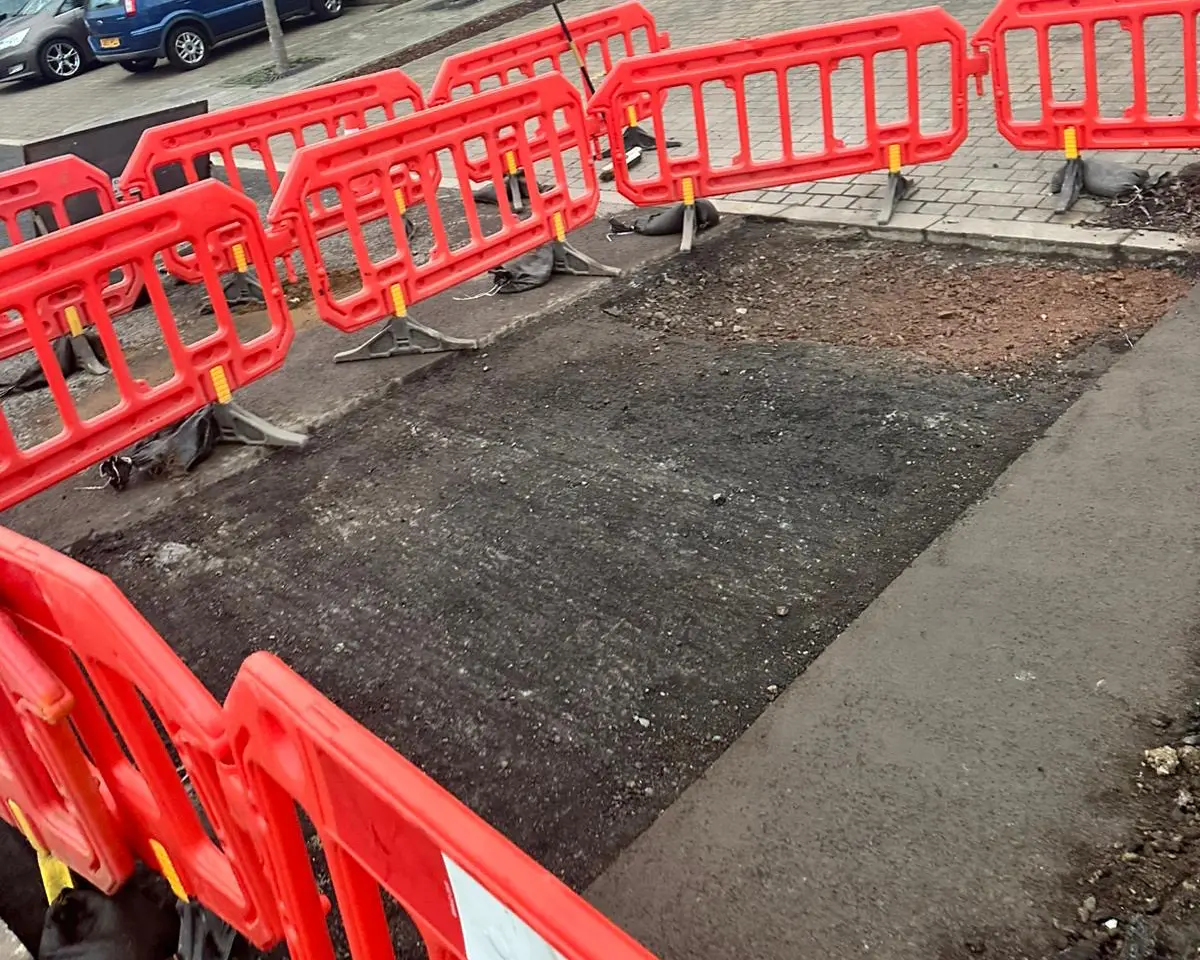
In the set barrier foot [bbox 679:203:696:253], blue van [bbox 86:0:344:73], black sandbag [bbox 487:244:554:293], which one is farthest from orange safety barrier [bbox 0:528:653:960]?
blue van [bbox 86:0:344:73]

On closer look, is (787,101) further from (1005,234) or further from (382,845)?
(382,845)

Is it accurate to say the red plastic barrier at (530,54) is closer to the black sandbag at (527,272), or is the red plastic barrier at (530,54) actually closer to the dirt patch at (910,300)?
the black sandbag at (527,272)

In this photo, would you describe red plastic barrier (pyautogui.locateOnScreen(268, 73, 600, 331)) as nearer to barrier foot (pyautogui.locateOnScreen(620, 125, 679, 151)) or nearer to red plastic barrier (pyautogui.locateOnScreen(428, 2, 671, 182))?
red plastic barrier (pyautogui.locateOnScreen(428, 2, 671, 182))

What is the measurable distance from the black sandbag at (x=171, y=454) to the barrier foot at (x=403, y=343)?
1.12 metres

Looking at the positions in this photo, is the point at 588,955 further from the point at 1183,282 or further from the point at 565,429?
the point at 1183,282

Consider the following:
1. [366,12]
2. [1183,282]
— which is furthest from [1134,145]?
[366,12]

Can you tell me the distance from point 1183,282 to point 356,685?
15.4 ft

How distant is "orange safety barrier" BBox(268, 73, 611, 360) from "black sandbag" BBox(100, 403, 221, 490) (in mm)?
888

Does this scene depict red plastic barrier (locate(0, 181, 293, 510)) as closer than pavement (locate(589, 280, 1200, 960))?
No

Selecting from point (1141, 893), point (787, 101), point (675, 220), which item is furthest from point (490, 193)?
point (1141, 893)

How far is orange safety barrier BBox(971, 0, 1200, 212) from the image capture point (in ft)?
21.3

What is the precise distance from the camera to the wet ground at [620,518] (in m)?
3.64

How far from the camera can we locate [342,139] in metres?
6.10

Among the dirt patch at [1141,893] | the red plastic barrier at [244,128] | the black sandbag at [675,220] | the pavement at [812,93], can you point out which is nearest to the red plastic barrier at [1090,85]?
the pavement at [812,93]
